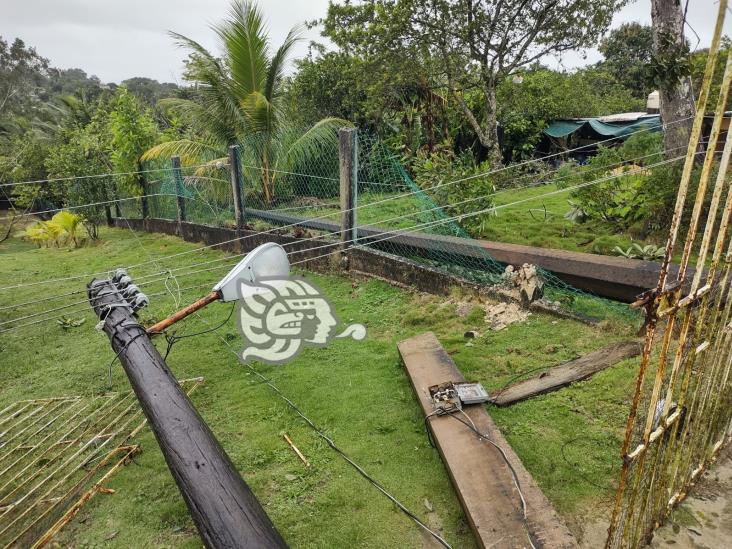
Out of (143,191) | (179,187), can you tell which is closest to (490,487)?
(179,187)

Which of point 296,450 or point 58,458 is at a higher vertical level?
point 296,450

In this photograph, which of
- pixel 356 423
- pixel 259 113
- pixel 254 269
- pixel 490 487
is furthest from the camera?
pixel 259 113

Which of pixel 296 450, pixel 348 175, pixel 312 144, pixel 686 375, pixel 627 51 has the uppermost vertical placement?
pixel 627 51

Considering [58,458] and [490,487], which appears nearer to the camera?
[490,487]

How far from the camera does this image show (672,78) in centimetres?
518

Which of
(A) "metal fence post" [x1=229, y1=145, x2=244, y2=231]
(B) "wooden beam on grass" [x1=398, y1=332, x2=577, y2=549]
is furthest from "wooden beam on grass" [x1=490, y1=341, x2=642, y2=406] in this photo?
(A) "metal fence post" [x1=229, y1=145, x2=244, y2=231]

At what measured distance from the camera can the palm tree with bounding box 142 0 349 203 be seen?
804 cm

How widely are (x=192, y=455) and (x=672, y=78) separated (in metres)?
6.20

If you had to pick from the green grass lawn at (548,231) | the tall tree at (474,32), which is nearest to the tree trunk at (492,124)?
the tall tree at (474,32)

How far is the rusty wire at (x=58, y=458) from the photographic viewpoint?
2.56 metres

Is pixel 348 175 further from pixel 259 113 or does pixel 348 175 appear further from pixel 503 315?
pixel 259 113

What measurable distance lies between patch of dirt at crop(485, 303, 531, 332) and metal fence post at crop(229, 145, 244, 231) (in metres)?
4.74

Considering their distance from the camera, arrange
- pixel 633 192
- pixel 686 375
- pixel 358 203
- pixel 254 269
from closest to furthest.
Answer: pixel 686 375 < pixel 254 269 < pixel 633 192 < pixel 358 203

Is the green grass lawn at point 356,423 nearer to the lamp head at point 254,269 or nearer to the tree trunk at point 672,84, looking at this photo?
the lamp head at point 254,269
